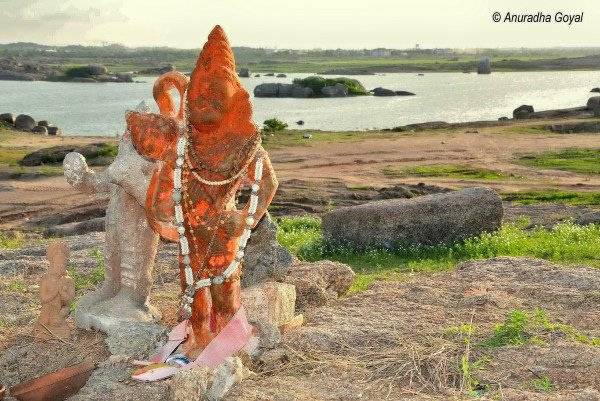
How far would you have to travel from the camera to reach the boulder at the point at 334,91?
242 ft

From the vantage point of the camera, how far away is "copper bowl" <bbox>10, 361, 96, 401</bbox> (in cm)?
607

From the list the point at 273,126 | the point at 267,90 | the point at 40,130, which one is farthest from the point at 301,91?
the point at 273,126

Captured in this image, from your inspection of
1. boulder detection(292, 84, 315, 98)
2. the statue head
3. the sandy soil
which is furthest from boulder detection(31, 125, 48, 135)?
the statue head

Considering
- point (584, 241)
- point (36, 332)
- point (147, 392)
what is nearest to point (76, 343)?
point (36, 332)

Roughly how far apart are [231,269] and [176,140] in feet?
3.79

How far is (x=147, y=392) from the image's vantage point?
Result: 20.8 feet

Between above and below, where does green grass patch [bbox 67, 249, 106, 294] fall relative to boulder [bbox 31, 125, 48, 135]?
above

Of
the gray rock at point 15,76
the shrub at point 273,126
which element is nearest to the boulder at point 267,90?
the shrub at point 273,126

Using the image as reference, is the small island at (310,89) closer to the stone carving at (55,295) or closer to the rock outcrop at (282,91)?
the rock outcrop at (282,91)

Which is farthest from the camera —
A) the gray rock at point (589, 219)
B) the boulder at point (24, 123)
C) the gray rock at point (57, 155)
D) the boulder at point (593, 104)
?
the boulder at point (24, 123)

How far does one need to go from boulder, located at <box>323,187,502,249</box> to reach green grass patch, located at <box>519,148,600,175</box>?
11885mm

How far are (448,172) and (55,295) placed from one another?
60.1ft

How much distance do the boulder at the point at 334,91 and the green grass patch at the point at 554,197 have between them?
54.4 metres

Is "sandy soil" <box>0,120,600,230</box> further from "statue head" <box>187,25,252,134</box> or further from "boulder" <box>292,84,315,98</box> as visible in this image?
"boulder" <box>292,84,315,98</box>
